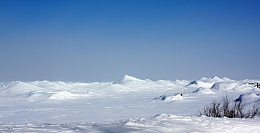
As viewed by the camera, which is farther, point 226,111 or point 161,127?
point 226,111

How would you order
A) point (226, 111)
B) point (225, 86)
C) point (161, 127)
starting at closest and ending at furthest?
point (161, 127) < point (226, 111) < point (225, 86)

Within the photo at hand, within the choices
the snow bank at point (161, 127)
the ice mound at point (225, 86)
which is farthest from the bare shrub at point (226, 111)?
the ice mound at point (225, 86)

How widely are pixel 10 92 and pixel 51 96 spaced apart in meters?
43.3

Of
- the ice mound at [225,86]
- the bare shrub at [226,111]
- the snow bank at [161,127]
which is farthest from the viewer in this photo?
the ice mound at [225,86]

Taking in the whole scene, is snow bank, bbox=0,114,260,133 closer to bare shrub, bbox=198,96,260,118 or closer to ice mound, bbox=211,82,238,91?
bare shrub, bbox=198,96,260,118

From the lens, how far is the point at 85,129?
793 cm

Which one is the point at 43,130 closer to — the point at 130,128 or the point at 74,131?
the point at 74,131

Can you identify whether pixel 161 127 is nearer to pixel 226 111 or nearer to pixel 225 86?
pixel 226 111

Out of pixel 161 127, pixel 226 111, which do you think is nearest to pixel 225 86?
pixel 226 111

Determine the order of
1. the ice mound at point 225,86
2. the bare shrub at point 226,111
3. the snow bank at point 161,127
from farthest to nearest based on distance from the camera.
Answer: the ice mound at point 225,86, the bare shrub at point 226,111, the snow bank at point 161,127

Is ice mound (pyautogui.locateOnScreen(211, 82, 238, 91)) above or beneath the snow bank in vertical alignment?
above

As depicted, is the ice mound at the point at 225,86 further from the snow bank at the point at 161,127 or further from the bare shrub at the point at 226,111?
the snow bank at the point at 161,127

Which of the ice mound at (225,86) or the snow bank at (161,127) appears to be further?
the ice mound at (225,86)

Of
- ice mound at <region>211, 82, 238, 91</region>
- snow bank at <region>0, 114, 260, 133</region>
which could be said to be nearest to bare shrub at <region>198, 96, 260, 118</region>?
snow bank at <region>0, 114, 260, 133</region>
